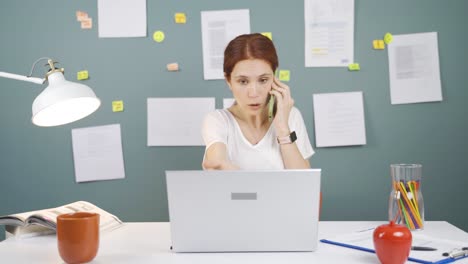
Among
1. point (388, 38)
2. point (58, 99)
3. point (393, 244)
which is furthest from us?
point (388, 38)

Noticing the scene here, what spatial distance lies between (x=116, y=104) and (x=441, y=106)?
67.5 inches

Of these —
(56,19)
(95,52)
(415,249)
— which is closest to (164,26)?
(95,52)

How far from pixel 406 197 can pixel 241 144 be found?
2.47ft

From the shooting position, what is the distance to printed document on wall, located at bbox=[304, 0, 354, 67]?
8.96 feet

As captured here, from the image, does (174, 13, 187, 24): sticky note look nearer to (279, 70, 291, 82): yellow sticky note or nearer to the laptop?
(279, 70, 291, 82): yellow sticky note

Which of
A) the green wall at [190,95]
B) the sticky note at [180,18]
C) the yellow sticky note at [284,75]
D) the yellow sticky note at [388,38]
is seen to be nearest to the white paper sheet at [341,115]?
the green wall at [190,95]

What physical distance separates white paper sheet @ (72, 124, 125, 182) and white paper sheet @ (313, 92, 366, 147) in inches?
41.9

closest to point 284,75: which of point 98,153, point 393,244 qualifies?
point 98,153

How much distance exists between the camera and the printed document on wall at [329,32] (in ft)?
8.96

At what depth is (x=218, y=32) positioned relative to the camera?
2754 millimetres

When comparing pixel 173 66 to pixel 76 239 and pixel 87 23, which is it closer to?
pixel 87 23

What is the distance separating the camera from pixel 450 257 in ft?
4.04

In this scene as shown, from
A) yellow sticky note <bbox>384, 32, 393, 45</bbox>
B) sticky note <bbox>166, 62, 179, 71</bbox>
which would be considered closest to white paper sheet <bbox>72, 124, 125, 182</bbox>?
sticky note <bbox>166, 62, 179, 71</bbox>

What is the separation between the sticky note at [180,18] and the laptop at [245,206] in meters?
1.65
